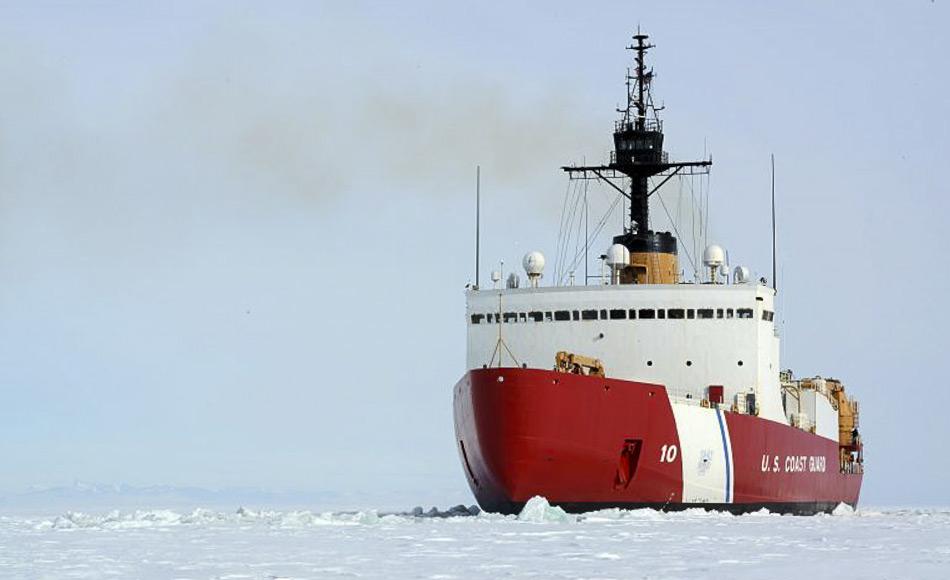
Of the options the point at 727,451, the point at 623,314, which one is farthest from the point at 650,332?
the point at 727,451

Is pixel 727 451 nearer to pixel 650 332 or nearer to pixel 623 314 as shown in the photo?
pixel 650 332

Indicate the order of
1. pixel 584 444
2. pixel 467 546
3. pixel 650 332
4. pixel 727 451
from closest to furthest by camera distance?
pixel 467 546 < pixel 584 444 < pixel 727 451 < pixel 650 332

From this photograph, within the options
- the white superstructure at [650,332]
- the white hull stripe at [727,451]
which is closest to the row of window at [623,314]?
the white superstructure at [650,332]

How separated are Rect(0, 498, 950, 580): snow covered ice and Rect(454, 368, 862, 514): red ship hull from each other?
2.13 ft

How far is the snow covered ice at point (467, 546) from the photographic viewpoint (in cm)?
2245

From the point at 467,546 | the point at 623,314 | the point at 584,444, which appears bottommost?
the point at 467,546

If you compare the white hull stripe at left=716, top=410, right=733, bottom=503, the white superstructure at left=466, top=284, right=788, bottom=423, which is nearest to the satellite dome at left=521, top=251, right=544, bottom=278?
the white superstructure at left=466, top=284, right=788, bottom=423

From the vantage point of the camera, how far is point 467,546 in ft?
85.8

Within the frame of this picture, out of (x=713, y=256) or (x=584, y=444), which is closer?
(x=584, y=444)

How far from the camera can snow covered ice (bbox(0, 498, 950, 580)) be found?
22.5m

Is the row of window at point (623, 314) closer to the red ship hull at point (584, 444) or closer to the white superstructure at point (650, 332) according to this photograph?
the white superstructure at point (650, 332)

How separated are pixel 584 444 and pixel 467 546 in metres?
7.47

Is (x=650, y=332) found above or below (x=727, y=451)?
above

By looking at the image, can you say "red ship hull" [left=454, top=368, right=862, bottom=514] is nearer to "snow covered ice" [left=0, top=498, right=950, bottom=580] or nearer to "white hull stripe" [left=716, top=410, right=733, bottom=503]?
"white hull stripe" [left=716, top=410, right=733, bottom=503]
